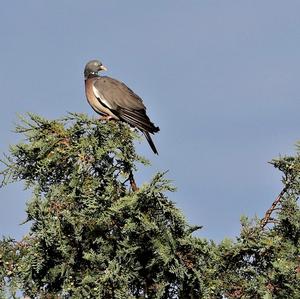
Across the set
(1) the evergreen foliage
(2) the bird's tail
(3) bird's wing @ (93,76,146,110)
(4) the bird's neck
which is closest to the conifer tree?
(1) the evergreen foliage

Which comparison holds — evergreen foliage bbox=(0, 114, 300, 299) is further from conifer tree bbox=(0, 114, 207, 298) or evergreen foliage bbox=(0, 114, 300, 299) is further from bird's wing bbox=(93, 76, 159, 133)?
bird's wing bbox=(93, 76, 159, 133)

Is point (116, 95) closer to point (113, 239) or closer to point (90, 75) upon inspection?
point (90, 75)

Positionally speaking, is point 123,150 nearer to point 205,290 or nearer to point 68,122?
point 68,122

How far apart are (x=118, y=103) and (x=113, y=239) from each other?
6889 millimetres

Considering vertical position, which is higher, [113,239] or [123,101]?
[123,101]

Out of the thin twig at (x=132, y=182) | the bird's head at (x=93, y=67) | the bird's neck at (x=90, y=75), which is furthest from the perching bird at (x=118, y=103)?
the thin twig at (x=132, y=182)

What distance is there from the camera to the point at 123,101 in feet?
45.8

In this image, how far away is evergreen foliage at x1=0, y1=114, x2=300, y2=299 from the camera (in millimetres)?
7047

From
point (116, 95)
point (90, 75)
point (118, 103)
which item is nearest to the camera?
point (118, 103)

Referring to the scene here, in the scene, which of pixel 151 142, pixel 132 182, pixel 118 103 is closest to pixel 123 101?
pixel 118 103

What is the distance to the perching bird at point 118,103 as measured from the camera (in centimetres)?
1307

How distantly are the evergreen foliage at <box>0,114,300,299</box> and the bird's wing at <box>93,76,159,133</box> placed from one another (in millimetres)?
4849

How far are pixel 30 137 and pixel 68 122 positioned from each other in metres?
0.44

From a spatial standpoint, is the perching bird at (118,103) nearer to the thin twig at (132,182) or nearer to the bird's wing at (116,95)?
the bird's wing at (116,95)
